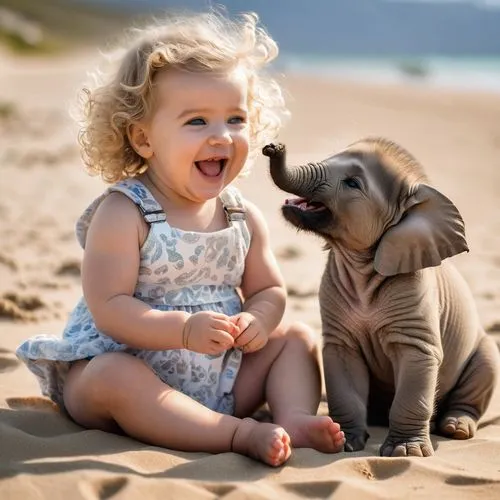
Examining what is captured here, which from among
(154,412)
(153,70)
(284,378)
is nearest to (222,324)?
(154,412)

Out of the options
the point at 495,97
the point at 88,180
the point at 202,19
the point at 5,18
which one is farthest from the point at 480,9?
the point at 202,19

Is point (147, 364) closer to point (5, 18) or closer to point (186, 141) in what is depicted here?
point (186, 141)

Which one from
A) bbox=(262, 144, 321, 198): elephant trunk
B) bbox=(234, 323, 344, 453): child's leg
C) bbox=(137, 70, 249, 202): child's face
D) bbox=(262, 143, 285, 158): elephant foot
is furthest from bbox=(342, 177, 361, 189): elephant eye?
bbox=(234, 323, 344, 453): child's leg

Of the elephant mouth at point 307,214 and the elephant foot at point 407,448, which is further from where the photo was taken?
the elephant mouth at point 307,214

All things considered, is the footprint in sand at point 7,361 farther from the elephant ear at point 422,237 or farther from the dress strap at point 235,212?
the elephant ear at point 422,237

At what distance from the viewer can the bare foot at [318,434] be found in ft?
11.2

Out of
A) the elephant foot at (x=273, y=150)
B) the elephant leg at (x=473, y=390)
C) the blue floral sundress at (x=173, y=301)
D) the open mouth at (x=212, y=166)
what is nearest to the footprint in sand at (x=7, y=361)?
the blue floral sundress at (x=173, y=301)

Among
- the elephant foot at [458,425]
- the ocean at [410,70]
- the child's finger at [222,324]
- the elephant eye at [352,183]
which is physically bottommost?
the elephant foot at [458,425]

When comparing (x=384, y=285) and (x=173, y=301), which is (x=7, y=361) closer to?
(x=173, y=301)

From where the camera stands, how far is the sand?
118 inches

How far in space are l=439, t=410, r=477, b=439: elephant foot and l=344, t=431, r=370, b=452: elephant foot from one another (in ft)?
1.14

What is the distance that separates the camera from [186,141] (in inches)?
144

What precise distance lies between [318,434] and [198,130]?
120 centimetres

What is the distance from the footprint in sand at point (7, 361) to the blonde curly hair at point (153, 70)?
3.37 feet
